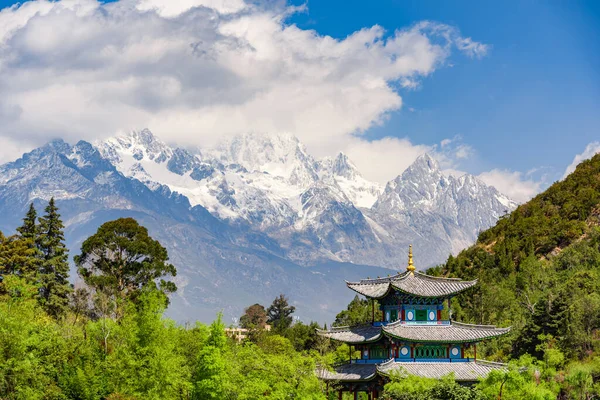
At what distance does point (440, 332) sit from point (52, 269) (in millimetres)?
44637

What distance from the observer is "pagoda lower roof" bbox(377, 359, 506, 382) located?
62.3 m

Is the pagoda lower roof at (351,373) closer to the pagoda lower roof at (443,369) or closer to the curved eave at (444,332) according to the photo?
the pagoda lower roof at (443,369)

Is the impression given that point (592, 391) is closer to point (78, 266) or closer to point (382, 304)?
point (382, 304)

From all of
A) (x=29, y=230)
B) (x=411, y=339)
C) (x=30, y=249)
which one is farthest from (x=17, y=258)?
(x=411, y=339)

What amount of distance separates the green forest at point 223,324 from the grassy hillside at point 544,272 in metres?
0.20

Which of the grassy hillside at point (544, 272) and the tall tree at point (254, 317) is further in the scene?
the tall tree at point (254, 317)

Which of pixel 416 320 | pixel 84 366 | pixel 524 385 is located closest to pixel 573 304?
pixel 416 320

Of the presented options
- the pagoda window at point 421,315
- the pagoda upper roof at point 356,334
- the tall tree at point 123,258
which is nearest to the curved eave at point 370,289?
the pagoda upper roof at point 356,334

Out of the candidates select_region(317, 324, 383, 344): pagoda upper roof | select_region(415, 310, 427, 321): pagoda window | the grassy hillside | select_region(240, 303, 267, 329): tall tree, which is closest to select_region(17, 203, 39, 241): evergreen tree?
select_region(317, 324, 383, 344): pagoda upper roof

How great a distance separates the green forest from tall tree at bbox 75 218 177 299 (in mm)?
144

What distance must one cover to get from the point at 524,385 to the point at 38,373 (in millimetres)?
35485

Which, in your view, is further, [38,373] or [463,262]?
[463,262]

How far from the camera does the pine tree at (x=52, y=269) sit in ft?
282

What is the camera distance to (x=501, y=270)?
129 m
